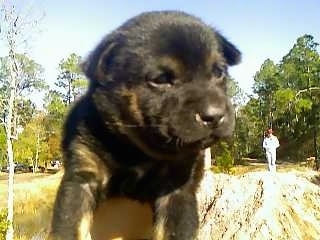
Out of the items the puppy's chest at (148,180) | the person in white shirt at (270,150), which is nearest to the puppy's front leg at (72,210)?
the puppy's chest at (148,180)

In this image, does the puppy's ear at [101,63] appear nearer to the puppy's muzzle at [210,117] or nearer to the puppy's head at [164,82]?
the puppy's head at [164,82]

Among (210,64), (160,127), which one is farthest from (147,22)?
(160,127)

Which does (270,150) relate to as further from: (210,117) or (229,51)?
(210,117)

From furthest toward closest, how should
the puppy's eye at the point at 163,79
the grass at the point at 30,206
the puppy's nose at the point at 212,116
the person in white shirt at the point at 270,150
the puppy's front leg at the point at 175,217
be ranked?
the grass at the point at 30,206, the person in white shirt at the point at 270,150, the puppy's front leg at the point at 175,217, the puppy's eye at the point at 163,79, the puppy's nose at the point at 212,116

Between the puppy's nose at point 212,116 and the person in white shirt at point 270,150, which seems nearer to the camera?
the puppy's nose at point 212,116

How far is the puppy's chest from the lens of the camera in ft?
9.30

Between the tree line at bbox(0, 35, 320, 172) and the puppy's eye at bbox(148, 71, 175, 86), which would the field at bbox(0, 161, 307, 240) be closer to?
the tree line at bbox(0, 35, 320, 172)

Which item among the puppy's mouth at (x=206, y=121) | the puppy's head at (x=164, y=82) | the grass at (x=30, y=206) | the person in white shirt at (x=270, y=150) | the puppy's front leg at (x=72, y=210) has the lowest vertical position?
the grass at (x=30, y=206)

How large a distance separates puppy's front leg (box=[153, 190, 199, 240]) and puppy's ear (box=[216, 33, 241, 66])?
75 cm

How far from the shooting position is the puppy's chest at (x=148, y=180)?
9.30 ft

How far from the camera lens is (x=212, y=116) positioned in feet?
8.34

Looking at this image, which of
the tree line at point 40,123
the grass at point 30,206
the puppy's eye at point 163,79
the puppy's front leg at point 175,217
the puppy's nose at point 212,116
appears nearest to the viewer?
the puppy's nose at point 212,116

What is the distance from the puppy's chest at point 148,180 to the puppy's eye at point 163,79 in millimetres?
397

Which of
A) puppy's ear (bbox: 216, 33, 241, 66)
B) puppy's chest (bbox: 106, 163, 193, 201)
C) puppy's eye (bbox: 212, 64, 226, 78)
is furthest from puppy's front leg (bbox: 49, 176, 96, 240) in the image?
puppy's ear (bbox: 216, 33, 241, 66)
